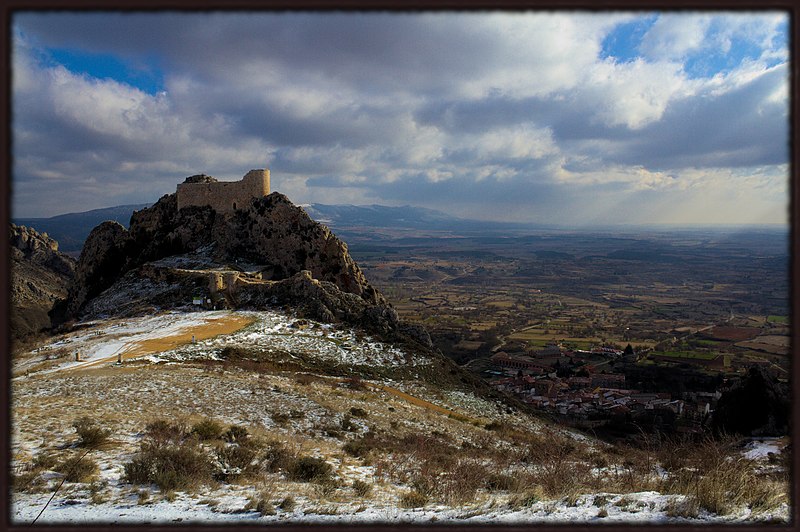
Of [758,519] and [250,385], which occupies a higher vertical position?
[758,519]

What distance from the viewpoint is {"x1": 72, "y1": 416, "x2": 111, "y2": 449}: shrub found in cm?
823

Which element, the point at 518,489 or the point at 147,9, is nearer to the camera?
the point at 147,9

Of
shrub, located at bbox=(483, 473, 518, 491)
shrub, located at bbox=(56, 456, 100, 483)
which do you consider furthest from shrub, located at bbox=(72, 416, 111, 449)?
shrub, located at bbox=(483, 473, 518, 491)

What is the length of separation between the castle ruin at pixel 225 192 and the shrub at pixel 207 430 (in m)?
31.0

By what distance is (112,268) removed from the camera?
37.9 meters

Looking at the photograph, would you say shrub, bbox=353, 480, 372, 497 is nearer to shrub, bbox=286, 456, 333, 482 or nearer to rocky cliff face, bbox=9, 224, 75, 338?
shrub, bbox=286, 456, 333, 482

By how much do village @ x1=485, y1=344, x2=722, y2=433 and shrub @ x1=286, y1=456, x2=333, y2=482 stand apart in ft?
33.7

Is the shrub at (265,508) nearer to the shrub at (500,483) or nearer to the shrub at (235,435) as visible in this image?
the shrub at (500,483)

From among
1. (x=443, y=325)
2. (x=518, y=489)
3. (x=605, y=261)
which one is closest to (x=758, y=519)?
(x=518, y=489)

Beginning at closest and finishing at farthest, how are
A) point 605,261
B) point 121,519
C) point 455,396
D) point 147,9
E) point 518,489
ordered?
point 147,9
point 121,519
point 518,489
point 455,396
point 605,261

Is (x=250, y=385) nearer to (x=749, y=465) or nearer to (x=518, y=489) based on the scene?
(x=518, y=489)

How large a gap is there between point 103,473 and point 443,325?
7020 cm

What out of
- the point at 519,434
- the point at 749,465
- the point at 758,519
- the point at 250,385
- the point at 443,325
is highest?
the point at 758,519

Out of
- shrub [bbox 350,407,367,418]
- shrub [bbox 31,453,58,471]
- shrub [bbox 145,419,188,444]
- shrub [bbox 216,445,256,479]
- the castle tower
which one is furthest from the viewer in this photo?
the castle tower
